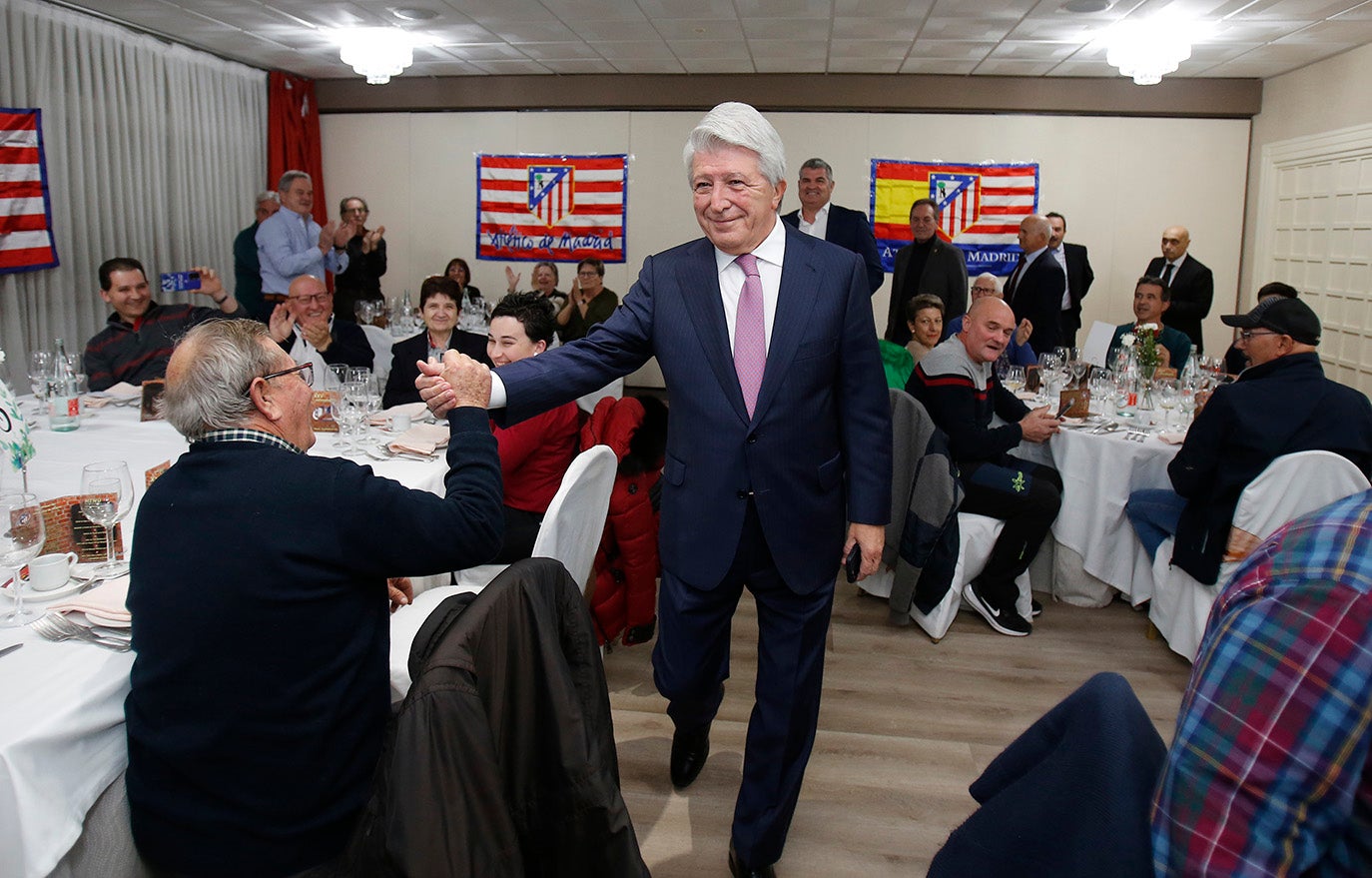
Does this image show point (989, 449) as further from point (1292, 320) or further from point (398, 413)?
point (398, 413)

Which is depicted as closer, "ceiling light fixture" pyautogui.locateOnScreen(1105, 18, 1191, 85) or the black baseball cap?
the black baseball cap

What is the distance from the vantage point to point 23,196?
19.9 ft

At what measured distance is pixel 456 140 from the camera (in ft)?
30.4

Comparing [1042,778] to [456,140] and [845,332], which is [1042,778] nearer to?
[845,332]

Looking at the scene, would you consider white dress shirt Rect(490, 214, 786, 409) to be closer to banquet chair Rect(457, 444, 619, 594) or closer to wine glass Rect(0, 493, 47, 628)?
banquet chair Rect(457, 444, 619, 594)

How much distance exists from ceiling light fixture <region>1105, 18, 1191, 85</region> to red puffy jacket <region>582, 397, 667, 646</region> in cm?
514

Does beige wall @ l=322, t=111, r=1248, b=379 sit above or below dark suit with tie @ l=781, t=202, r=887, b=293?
above

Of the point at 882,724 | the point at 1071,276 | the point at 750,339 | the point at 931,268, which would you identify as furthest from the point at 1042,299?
the point at 750,339

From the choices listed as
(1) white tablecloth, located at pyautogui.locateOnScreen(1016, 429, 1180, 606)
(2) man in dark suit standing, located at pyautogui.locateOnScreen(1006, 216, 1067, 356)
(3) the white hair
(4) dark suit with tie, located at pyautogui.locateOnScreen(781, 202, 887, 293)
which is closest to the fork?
(3) the white hair

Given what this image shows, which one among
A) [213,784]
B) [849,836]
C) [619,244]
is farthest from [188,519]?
[619,244]

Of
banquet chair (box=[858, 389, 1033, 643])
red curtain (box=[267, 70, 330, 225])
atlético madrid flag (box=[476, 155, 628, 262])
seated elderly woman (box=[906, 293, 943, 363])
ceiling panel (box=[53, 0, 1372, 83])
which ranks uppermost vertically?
ceiling panel (box=[53, 0, 1372, 83])

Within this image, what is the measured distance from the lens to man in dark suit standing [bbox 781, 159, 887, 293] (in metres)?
5.29

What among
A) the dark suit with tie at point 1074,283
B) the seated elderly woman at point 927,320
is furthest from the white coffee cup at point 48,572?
the dark suit with tie at point 1074,283

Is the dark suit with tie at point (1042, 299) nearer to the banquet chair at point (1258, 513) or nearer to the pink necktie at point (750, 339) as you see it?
the banquet chair at point (1258, 513)
